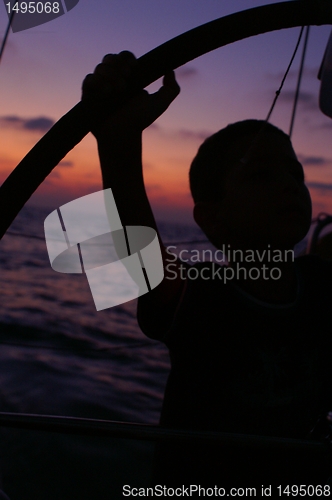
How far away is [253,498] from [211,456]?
11cm

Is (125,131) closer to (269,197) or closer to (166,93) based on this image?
(166,93)

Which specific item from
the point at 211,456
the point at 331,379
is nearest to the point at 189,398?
the point at 211,456

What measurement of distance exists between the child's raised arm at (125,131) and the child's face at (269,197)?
279mm

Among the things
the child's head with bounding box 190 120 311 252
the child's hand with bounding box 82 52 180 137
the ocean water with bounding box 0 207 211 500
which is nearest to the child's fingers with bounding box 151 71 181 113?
the child's hand with bounding box 82 52 180 137

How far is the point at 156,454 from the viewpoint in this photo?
895 mm

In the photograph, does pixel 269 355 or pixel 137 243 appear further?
pixel 269 355

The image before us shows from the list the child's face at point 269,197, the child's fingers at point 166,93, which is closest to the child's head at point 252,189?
the child's face at point 269,197

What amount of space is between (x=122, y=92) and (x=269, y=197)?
447 mm

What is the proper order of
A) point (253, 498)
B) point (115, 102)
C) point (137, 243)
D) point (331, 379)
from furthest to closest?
point (331, 379) < point (253, 498) < point (137, 243) < point (115, 102)

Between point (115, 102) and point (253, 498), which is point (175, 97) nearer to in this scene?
point (115, 102)

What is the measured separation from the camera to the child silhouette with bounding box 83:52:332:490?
0.82 metres

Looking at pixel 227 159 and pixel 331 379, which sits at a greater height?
pixel 227 159

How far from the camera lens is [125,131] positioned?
22.8 inches

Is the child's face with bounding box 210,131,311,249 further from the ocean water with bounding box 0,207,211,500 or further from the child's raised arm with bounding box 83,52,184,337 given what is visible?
the ocean water with bounding box 0,207,211,500
